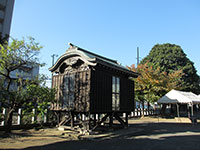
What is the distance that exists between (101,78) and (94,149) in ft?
16.1

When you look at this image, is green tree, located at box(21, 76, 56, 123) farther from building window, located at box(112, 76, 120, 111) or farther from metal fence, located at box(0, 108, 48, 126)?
building window, located at box(112, 76, 120, 111)

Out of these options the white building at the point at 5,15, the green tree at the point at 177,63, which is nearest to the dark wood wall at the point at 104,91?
the white building at the point at 5,15

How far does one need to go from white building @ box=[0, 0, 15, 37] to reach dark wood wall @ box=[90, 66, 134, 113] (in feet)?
68.2

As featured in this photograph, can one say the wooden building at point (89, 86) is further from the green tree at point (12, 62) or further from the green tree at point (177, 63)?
the green tree at point (177, 63)

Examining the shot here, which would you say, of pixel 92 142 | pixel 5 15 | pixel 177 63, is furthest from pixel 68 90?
pixel 177 63

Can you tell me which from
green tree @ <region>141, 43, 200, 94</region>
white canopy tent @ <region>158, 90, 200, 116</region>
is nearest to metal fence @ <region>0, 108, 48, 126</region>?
white canopy tent @ <region>158, 90, 200, 116</region>

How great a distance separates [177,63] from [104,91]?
96.3ft

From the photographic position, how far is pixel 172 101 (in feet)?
59.8

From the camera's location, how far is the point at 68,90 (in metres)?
Answer: 11.8

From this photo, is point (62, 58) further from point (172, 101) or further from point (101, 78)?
point (172, 101)

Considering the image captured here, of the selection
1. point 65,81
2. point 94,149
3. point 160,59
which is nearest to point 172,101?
point 65,81

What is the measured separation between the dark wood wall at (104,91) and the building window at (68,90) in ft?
5.98

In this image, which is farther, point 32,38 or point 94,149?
point 32,38

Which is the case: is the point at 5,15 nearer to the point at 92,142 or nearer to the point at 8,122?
the point at 8,122
